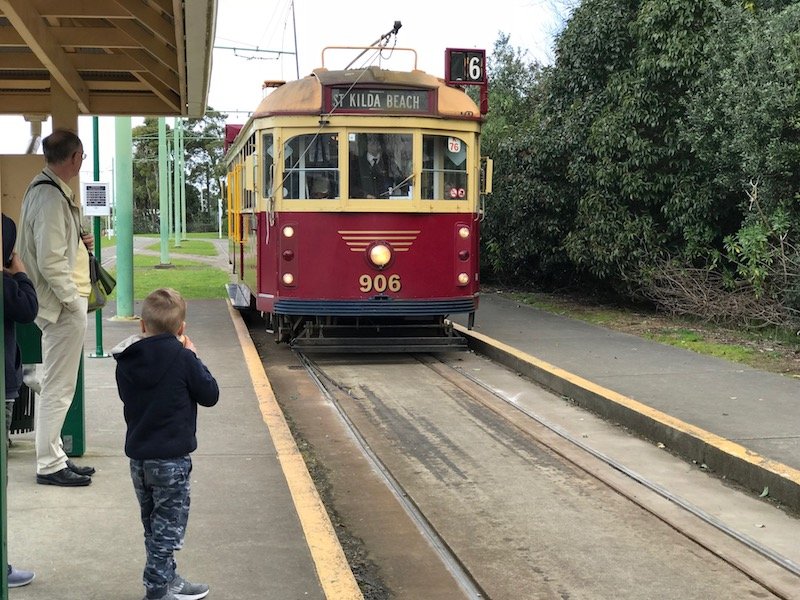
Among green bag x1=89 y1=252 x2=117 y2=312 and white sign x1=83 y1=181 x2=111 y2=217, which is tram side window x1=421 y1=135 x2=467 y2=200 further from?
green bag x1=89 y1=252 x2=117 y2=312

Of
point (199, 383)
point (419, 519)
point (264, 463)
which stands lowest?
point (419, 519)

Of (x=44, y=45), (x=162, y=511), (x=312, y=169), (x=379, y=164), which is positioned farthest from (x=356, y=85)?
(x=162, y=511)

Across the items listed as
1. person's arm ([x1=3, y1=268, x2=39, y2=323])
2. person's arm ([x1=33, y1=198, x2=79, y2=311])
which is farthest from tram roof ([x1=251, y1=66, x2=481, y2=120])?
person's arm ([x1=3, y1=268, x2=39, y2=323])

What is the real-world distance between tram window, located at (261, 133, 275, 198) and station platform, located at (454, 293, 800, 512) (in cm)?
346

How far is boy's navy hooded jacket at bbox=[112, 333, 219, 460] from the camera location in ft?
12.5

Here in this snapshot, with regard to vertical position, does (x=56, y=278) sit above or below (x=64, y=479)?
above

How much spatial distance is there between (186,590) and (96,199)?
259 inches

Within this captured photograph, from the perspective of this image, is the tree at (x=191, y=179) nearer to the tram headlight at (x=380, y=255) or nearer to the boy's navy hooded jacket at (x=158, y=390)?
the tram headlight at (x=380, y=255)

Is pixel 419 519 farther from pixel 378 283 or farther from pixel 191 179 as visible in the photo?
pixel 191 179

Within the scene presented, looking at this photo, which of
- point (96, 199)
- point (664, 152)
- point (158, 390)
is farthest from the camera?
point (664, 152)

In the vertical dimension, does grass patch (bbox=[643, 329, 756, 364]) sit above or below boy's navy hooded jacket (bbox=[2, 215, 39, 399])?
below

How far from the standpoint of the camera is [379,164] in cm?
1112

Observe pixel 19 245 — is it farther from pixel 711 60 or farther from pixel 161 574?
pixel 711 60

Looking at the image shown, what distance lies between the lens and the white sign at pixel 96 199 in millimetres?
9630
